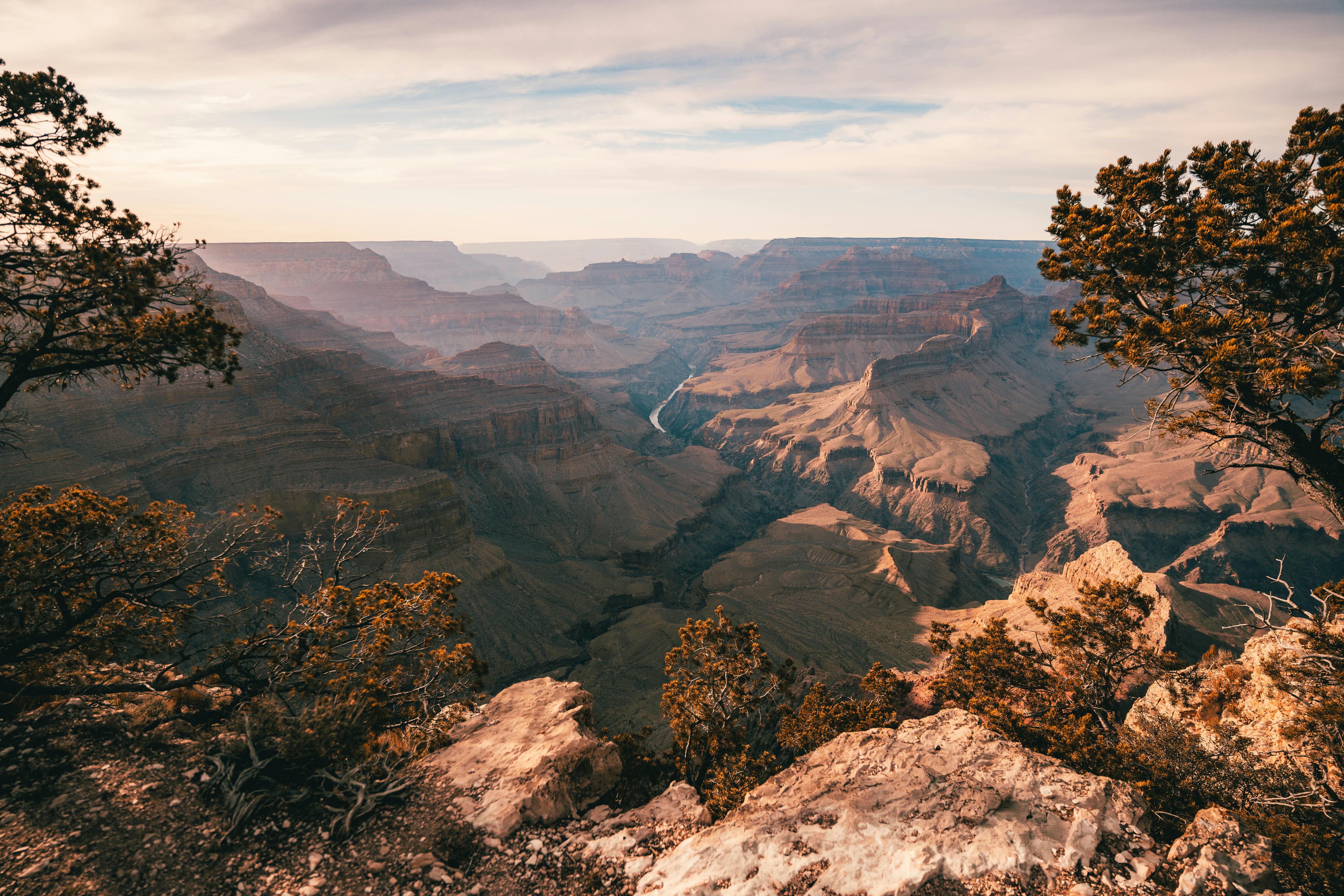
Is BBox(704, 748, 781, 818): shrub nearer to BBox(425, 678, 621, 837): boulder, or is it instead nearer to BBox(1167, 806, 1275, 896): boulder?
BBox(425, 678, 621, 837): boulder

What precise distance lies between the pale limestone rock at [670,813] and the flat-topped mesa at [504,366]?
158m

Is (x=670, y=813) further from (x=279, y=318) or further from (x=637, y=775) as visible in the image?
(x=279, y=318)

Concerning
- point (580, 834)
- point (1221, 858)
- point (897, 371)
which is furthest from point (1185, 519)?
point (580, 834)

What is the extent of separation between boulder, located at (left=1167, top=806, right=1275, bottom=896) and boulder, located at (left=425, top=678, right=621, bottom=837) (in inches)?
516

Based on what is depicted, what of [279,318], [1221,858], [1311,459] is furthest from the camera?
[279,318]

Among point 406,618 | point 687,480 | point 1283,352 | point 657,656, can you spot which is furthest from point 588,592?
point 1283,352

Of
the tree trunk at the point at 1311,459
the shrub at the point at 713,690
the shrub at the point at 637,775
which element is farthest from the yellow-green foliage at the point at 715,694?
the tree trunk at the point at 1311,459

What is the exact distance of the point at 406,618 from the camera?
19.0 meters

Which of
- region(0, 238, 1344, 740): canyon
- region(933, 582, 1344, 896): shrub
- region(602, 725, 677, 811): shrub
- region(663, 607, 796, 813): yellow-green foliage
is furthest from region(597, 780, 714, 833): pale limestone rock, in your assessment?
region(0, 238, 1344, 740): canyon

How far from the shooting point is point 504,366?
7042 inches

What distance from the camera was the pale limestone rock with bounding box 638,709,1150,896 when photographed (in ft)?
38.7

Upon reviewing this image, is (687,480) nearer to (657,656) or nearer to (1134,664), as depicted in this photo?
(657,656)

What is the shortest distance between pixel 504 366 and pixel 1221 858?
598 ft

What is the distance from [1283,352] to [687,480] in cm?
12388
